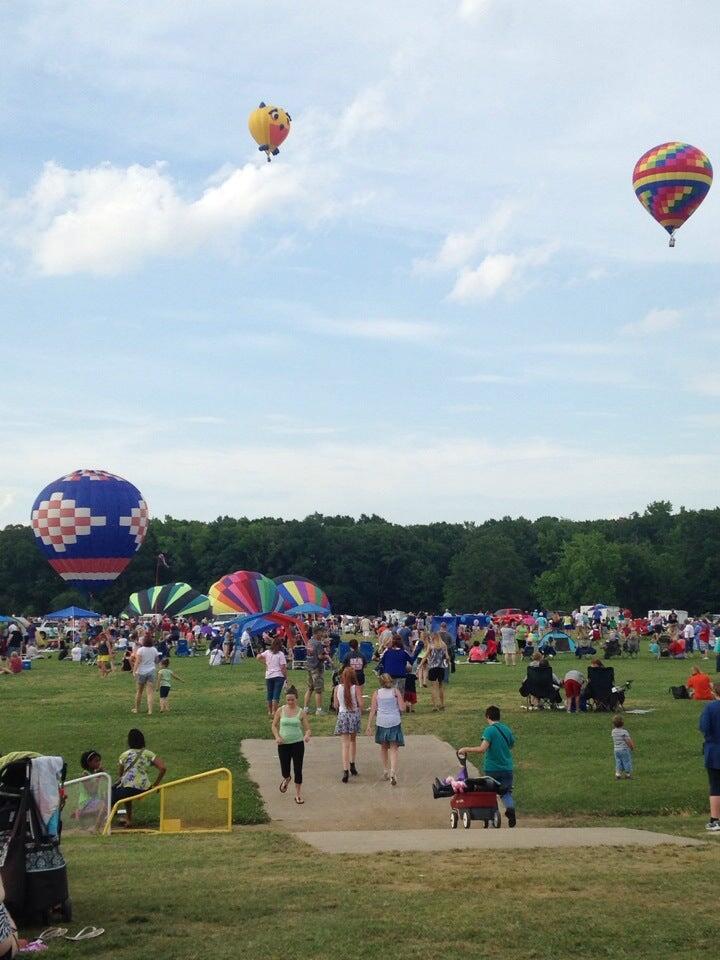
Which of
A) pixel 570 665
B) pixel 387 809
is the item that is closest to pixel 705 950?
pixel 387 809

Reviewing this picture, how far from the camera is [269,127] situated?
Result: 56.6 metres

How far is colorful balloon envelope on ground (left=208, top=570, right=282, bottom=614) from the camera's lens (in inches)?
2660

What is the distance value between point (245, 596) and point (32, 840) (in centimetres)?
5982

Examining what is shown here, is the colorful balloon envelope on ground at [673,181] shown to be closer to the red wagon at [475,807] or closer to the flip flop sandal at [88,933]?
the red wagon at [475,807]

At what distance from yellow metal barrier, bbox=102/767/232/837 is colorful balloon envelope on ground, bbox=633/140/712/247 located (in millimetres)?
41639

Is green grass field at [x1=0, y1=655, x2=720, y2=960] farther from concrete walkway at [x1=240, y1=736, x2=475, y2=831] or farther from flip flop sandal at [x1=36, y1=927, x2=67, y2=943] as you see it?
concrete walkway at [x1=240, y1=736, x2=475, y2=831]

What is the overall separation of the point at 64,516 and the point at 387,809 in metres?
44.5

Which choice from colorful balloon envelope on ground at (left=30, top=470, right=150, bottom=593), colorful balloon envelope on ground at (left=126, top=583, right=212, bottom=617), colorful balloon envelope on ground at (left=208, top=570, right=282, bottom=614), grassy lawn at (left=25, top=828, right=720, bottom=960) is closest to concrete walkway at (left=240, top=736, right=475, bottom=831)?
grassy lawn at (left=25, top=828, right=720, bottom=960)

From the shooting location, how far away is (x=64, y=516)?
57.5 meters

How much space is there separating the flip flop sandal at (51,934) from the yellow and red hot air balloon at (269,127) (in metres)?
52.0

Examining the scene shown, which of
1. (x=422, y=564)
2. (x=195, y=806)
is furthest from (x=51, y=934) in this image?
(x=422, y=564)

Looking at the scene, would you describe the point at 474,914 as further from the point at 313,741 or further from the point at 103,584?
the point at 103,584

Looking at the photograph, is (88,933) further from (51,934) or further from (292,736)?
(292,736)

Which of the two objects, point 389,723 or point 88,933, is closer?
point 88,933
